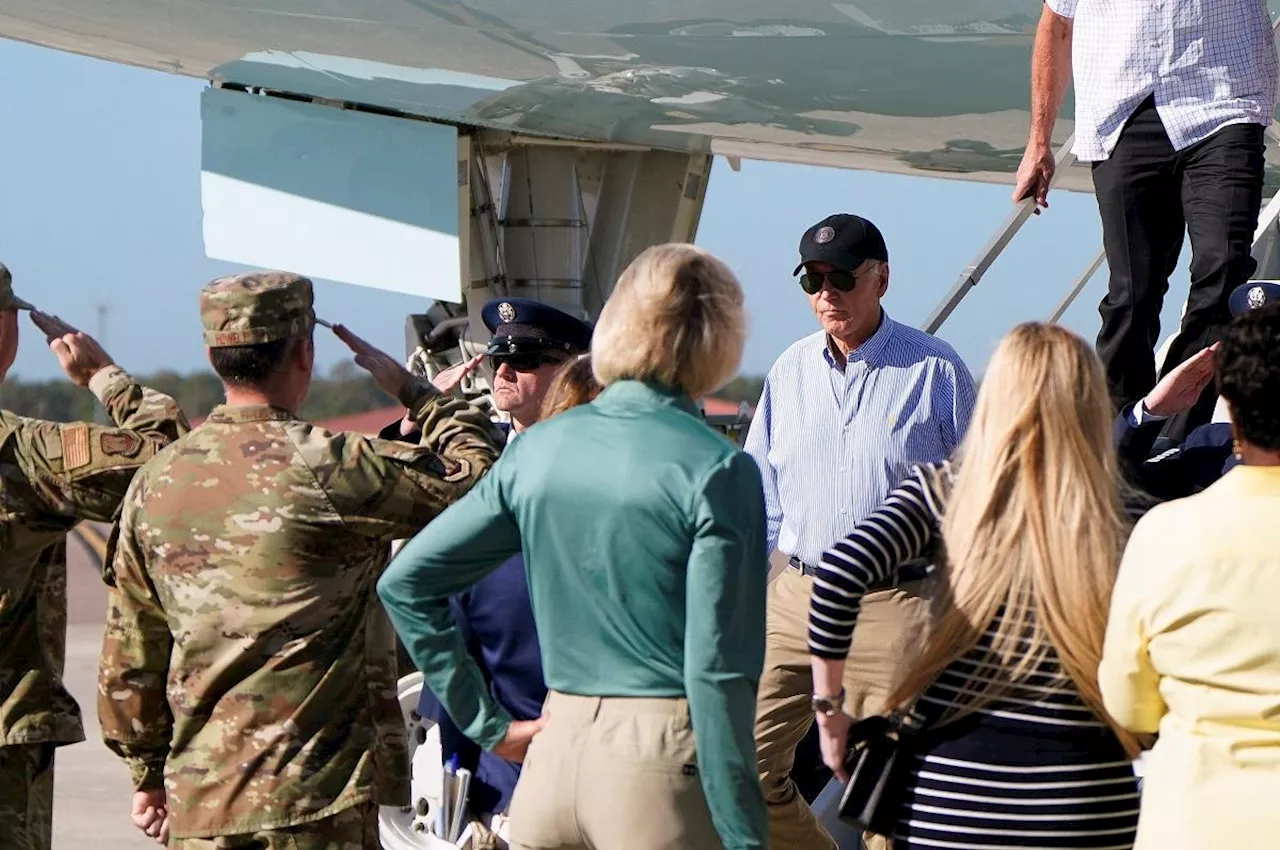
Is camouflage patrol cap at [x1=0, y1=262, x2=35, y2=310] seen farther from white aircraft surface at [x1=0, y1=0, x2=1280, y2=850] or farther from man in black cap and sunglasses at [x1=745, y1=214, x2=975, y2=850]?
white aircraft surface at [x1=0, y1=0, x2=1280, y2=850]

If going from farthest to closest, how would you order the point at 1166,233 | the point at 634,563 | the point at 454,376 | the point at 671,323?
1. the point at 454,376
2. the point at 1166,233
3. the point at 671,323
4. the point at 634,563

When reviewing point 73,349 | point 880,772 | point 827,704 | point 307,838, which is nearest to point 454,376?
point 73,349

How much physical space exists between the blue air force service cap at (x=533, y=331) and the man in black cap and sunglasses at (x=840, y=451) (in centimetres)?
64

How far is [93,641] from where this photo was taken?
1538 cm

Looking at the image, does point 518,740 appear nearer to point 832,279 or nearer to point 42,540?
point 42,540

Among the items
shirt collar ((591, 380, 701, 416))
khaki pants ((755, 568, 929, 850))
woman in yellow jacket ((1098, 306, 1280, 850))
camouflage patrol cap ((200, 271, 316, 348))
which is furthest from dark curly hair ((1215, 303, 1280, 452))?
camouflage patrol cap ((200, 271, 316, 348))

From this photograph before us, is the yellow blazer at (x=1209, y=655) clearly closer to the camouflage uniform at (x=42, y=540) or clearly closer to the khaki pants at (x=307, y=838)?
the khaki pants at (x=307, y=838)

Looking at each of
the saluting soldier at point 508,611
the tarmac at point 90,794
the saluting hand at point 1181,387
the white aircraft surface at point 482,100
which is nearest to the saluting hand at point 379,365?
the saluting soldier at point 508,611

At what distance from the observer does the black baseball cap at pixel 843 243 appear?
4.81 metres

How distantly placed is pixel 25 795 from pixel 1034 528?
248cm

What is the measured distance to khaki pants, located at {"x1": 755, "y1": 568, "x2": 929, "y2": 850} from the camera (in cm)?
457

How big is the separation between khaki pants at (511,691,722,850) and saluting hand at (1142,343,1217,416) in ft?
5.51

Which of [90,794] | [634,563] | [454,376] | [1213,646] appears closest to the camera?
[1213,646]

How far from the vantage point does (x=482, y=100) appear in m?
9.00
